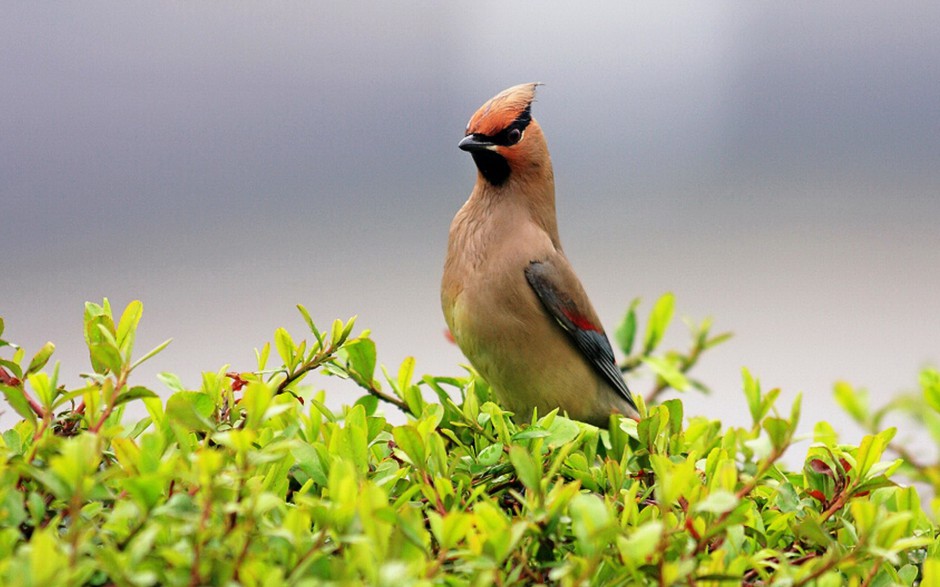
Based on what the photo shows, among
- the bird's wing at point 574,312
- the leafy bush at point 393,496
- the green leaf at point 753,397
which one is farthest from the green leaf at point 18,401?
the bird's wing at point 574,312

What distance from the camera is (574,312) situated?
3371 millimetres

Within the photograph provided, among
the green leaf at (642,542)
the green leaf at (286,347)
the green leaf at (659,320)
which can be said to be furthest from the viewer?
the green leaf at (659,320)

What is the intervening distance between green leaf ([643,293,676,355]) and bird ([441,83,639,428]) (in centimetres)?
20

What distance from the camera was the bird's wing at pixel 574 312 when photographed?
10.9ft

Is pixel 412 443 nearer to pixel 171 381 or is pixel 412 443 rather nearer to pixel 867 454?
pixel 171 381

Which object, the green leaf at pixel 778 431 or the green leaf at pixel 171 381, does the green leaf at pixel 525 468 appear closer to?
the green leaf at pixel 778 431

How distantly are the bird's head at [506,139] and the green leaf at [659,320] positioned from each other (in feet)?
1.76

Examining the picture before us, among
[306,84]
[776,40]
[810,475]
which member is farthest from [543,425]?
[776,40]

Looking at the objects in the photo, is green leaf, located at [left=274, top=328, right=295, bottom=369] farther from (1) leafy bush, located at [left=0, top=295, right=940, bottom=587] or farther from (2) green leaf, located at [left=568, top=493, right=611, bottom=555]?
(2) green leaf, located at [left=568, top=493, right=611, bottom=555]

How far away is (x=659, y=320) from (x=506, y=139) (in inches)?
26.2

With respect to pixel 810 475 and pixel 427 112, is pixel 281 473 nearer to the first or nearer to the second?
pixel 810 475

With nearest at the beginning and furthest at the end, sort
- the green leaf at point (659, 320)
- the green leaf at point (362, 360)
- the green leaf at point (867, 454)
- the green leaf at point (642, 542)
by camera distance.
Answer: the green leaf at point (642, 542)
the green leaf at point (867, 454)
the green leaf at point (362, 360)
the green leaf at point (659, 320)

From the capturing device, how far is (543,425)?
214 cm

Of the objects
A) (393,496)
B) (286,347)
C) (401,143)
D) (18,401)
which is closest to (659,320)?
(286,347)
